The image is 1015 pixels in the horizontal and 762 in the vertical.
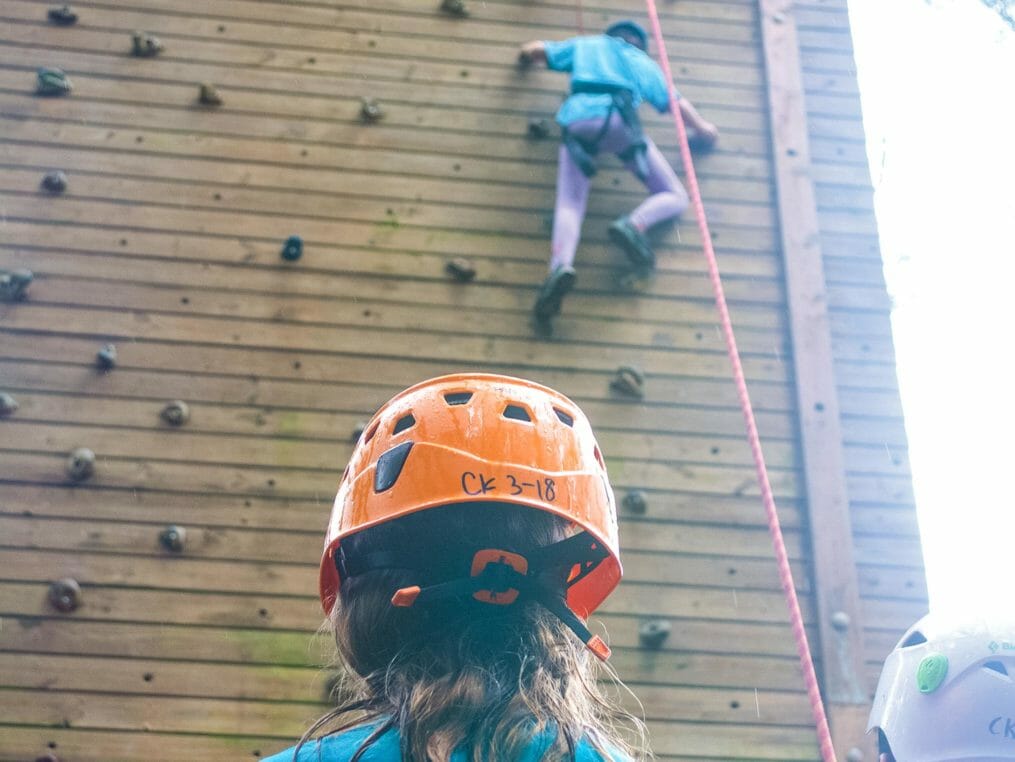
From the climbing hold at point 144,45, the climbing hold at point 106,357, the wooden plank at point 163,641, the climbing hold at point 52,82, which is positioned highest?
the climbing hold at point 144,45

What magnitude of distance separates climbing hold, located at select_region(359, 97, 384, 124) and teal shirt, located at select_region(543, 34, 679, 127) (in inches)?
29.6

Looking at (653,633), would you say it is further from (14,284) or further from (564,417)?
(14,284)

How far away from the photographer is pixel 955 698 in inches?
79.3

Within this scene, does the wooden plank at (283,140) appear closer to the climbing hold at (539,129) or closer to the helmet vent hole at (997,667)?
the climbing hold at (539,129)

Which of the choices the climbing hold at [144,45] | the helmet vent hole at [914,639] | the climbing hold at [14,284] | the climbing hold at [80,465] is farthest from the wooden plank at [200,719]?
the climbing hold at [144,45]

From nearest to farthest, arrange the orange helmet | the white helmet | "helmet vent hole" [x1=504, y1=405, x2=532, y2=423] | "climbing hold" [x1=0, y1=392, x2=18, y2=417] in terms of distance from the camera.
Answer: the orange helmet → "helmet vent hole" [x1=504, y1=405, x2=532, y2=423] → the white helmet → "climbing hold" [x1=0, y1=392, x2=18, y2=417]

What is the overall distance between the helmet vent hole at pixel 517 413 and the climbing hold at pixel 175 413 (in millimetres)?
2498

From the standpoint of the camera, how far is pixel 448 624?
124cm

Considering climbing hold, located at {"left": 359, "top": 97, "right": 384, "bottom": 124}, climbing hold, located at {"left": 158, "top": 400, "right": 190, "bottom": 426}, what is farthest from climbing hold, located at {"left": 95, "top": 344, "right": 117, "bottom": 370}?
climbing hold, located at {"left": 359, "top": 97, "right": 384, "bottom": 124}

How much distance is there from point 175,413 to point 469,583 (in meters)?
2.81

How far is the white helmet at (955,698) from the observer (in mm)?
1963

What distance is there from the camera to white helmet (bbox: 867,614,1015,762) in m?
1.96

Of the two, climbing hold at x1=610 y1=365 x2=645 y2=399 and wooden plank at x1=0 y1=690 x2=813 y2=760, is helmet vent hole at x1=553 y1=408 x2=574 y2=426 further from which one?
climbing hold at x1=610 y1=365 x2=645 y2=399

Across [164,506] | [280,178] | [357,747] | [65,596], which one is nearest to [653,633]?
[164,506]
